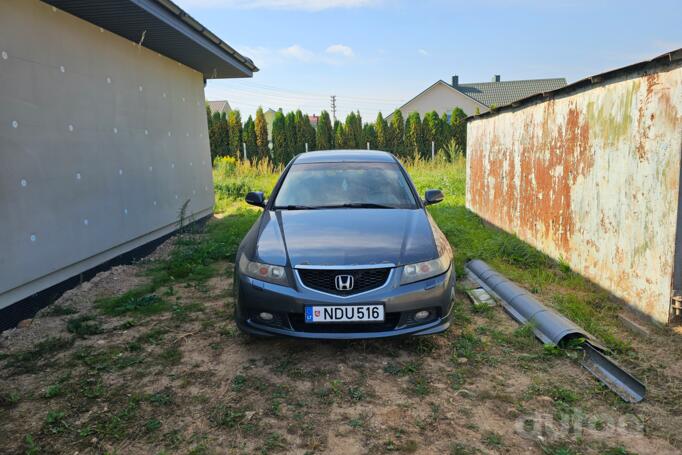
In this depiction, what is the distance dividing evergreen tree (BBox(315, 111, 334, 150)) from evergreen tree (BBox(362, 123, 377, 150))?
1.72 metres

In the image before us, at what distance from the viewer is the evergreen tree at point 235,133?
22953mm

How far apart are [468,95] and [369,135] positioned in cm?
1812

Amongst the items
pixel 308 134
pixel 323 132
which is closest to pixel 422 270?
pixel 308 134

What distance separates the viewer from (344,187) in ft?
14.8

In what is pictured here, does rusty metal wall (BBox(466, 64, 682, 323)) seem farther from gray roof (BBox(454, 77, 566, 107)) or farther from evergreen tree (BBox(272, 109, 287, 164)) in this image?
gray roof (BBox(454, 77, 566, 107))

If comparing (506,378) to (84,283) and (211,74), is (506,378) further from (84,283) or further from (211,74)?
(211,74)

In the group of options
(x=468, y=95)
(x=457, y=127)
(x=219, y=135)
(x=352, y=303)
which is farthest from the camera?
(x=468, y=95)

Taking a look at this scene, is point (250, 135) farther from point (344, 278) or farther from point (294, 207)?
point (344, 278)

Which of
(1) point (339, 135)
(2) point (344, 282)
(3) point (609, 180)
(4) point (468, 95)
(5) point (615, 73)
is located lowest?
(2) point (344, 282)

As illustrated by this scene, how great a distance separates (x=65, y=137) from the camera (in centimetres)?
497

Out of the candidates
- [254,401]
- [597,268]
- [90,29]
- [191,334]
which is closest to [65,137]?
[90,29]

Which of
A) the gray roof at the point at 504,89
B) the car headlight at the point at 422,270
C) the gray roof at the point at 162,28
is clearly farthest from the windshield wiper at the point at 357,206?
the gray roof at the point at 504,89

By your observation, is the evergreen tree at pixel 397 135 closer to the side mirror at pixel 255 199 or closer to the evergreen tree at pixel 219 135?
the evergreen tree at pixel 219 135

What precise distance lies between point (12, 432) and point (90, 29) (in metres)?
4.77
